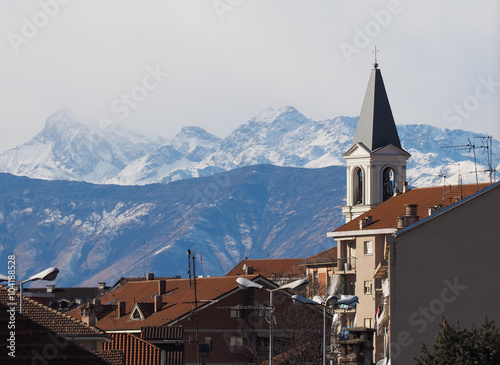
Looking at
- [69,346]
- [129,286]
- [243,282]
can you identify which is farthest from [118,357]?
[129,286]

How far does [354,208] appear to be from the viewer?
116625mm

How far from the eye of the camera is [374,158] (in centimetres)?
12075

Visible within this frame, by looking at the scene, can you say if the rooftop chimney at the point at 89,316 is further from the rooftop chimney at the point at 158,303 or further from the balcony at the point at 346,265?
the balcony at the point at 346,265

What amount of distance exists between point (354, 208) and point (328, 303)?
79.2 meters

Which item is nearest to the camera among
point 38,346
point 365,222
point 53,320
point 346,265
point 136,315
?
point 38,346

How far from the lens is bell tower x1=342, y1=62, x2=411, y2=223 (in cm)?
11750

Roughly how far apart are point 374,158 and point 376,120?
683cm

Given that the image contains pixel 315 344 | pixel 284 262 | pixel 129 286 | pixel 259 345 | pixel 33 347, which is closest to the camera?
pixel 33 347

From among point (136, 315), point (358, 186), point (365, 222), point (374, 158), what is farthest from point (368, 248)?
point (374, 158)

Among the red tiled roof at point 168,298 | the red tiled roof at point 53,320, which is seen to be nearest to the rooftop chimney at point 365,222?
the red tiled roof at point 168,298

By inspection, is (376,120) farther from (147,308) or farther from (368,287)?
(147,308)

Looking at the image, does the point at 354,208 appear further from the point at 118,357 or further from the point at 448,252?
the point at 448,252

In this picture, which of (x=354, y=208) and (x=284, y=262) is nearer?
(x=354, y=208)

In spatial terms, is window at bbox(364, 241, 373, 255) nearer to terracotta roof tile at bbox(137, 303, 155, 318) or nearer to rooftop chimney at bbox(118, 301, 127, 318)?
terracotta roof tile at bbox(137, 303, 155, 318)
